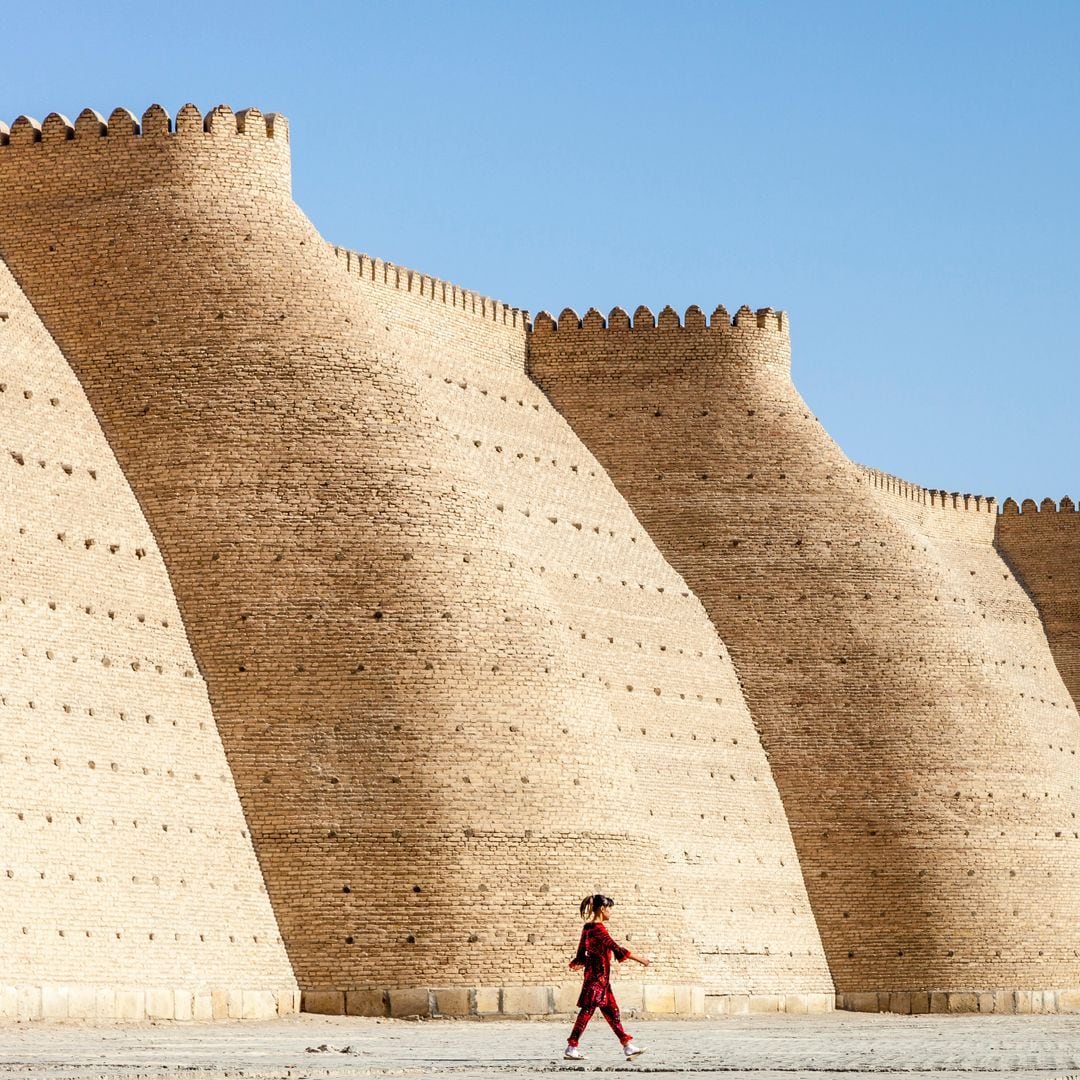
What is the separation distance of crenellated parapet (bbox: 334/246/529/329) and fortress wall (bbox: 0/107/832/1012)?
182cm

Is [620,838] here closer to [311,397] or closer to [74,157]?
[311,397]

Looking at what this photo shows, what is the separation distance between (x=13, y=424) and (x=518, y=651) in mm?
6303

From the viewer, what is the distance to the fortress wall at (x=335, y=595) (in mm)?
26922

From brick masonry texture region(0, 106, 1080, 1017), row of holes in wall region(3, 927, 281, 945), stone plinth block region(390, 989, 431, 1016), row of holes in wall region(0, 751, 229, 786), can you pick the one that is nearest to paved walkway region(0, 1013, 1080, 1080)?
stone plinth block region(390, 989, 431, 1016)

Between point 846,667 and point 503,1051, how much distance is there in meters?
16.9

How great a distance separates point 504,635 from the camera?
1118 inches

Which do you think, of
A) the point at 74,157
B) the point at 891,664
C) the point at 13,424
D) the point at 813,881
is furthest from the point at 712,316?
the point at 13,424

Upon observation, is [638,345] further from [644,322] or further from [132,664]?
[132,664]

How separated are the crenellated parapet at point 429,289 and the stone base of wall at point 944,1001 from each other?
1127 centimetres

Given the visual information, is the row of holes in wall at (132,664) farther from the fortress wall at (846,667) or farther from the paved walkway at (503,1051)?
the fortress wall at (846,667)

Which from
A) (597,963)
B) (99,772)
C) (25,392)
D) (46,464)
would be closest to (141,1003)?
(99,772)

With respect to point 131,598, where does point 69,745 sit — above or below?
below

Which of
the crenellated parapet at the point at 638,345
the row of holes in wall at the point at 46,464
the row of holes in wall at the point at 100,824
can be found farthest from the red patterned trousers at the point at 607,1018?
the crenellated parapet at the point at 638,345

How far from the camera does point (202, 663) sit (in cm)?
2780
